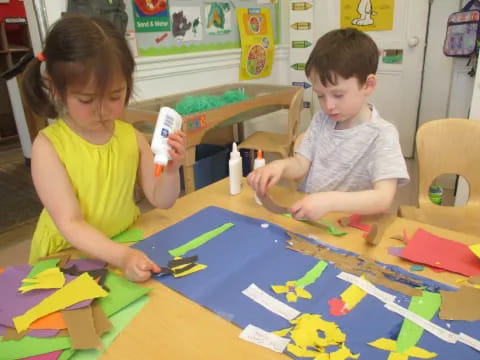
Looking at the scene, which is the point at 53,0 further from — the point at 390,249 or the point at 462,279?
the point at 462,279

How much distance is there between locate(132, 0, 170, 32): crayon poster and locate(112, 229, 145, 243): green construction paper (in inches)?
80.4

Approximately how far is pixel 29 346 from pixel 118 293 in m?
0.17

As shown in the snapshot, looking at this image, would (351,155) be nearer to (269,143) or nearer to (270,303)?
(270,303)

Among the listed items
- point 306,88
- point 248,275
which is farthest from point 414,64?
point 248,275

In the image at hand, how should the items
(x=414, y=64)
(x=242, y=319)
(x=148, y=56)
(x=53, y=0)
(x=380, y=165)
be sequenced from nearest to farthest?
(x=242, y=319), (x=380, y=165), (x=53, y=0), (x=148, y=56), (x=414, y=64)

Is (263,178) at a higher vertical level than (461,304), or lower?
higher

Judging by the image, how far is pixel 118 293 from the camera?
76cm

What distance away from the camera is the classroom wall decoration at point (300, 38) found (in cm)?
363

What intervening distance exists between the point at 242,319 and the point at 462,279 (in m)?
0.44

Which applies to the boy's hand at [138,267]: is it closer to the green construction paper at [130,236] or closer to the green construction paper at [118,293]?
the green construction paper at [118,293]

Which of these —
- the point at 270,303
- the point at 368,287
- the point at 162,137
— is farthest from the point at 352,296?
the point at 162,137

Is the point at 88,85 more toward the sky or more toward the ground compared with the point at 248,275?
more toward the sky

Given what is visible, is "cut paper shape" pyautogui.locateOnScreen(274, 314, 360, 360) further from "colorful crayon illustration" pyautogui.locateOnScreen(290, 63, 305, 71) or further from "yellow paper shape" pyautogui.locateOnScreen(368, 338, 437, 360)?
"colorful crayon illustration" pyautogui.locateOnScreen(290, 63, 305, 71)

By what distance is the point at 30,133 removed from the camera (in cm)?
375
